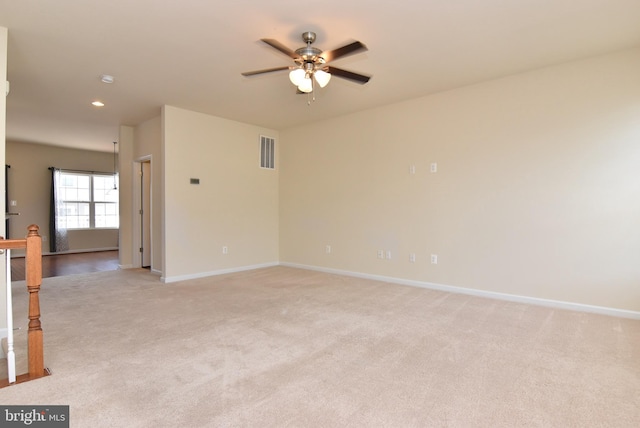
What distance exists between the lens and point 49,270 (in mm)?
5957

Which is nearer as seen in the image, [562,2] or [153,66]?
[562,2]

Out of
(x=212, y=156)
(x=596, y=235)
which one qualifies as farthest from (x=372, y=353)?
(x=212, y=156)

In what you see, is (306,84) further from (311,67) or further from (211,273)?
(211,273)

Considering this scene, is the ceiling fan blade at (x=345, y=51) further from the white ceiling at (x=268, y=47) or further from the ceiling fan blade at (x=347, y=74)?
the white ceiling at (x=268, y=47)

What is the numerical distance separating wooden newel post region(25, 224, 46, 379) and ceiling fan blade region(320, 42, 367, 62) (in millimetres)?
2369

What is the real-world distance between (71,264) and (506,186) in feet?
25.6

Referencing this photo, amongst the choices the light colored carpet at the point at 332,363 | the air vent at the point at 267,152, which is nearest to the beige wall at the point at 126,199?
the light colored carpet at the point at 332,363

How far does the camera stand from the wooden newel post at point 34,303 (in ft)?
6.98

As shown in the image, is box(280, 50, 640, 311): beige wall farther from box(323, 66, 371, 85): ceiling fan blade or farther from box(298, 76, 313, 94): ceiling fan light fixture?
box(298, 76, 313, 94): ceiling fan light fixture

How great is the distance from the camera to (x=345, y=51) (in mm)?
2520

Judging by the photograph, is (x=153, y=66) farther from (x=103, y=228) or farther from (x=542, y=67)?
(x=103, y=228)

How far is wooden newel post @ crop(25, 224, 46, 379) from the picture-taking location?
6.98 ft

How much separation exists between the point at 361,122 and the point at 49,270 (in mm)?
6072

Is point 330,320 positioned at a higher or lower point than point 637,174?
lower
